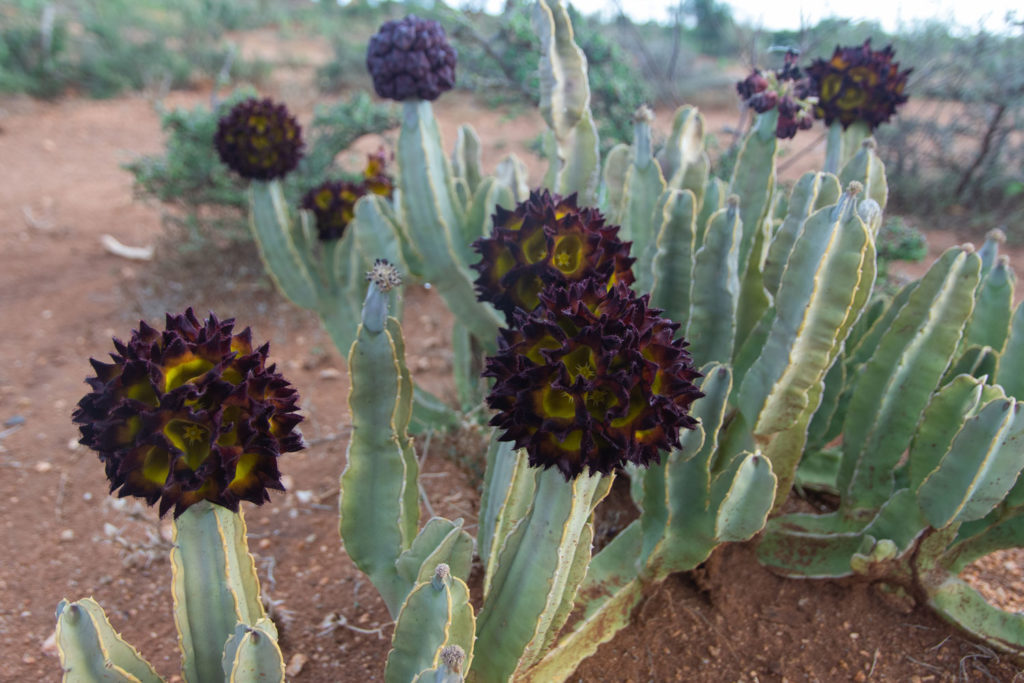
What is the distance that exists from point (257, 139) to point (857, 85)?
2575 mm

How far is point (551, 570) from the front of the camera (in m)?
1.63

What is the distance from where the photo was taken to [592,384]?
1.40 m

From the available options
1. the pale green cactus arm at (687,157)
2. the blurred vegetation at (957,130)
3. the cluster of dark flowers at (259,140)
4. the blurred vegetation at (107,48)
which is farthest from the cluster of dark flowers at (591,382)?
the blurred vegetation at (107,48)

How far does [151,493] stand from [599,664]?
1.35 m

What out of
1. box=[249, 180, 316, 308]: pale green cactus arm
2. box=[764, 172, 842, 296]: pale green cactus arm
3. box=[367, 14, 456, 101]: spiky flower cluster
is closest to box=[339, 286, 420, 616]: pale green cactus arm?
box=[764, 172, 842, 296]: pale green cactus arm

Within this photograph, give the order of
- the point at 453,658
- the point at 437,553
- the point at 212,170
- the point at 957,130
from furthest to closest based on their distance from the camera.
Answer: the point at 957,130 < the point at 212,170 < the point at 437,553 < the point at 453,658

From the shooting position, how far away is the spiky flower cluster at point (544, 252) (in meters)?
1.94

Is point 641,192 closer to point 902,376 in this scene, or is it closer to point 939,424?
point 902,376

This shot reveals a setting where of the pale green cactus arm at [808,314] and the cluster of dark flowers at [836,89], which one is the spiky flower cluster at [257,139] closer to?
the cluster of dark flowers at [836,89]

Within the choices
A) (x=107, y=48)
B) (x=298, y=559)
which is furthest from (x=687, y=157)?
(x=107, y=48)

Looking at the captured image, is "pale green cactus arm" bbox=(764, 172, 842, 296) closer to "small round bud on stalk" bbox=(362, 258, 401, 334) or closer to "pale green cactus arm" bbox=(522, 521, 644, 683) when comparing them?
"pale green cactus arm" bbox=(522, 521, 644, 683)

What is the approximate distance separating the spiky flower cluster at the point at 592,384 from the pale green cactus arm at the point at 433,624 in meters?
0.33

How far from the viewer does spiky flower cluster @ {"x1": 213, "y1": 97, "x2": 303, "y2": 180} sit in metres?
3.51

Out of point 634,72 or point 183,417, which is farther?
point 634,72
